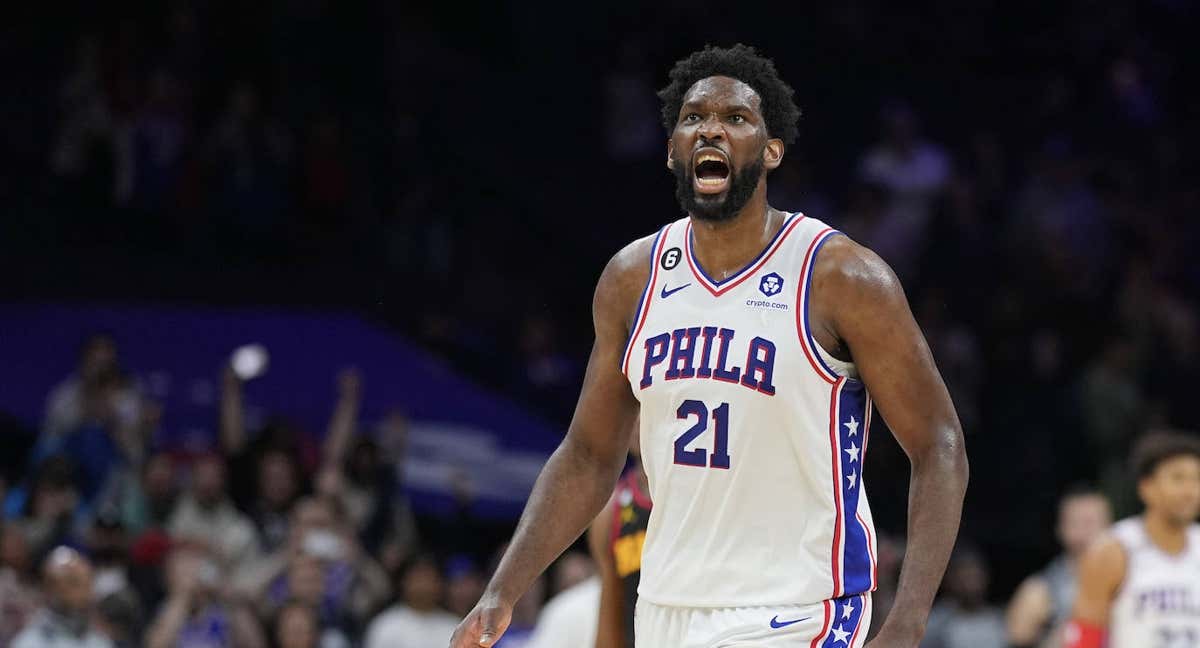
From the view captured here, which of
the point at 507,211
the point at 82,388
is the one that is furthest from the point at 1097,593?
the point at 507,211

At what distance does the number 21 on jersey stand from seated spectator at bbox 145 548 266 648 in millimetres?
6340

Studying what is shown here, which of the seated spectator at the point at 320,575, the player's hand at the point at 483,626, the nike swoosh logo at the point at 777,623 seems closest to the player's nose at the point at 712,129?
the nike swoosh logo at the point at 777,623

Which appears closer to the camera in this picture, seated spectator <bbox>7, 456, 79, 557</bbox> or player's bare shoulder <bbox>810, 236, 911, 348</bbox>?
player's bare shoulder <bbox>810, 236, 911, 348</bbox>

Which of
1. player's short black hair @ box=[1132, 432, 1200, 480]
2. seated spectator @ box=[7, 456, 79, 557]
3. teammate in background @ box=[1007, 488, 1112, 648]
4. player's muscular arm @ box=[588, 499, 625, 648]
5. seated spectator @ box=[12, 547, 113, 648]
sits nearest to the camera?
player's muscular arm @ box=[588, 499, 625, 648]

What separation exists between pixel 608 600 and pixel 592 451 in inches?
61.2

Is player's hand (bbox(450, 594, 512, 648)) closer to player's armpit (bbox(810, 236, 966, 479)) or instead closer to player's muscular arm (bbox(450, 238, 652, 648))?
player's muscular arm (bbox(450, 238, 652, 648))

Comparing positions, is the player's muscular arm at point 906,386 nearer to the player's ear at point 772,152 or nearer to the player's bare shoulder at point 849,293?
the player's bare shoulder at point 849,293

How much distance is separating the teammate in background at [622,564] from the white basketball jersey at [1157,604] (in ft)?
8.68

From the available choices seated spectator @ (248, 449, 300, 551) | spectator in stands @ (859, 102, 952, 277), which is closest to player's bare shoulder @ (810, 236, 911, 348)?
seated spectator @ (248, 449, 300, 551)

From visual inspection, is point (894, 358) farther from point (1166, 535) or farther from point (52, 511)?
point (52, 511)

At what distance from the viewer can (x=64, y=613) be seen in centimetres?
968

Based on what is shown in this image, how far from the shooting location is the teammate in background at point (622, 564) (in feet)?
20.8

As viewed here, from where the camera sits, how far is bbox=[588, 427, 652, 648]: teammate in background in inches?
249

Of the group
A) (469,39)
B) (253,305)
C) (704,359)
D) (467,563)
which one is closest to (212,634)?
(467,563)
